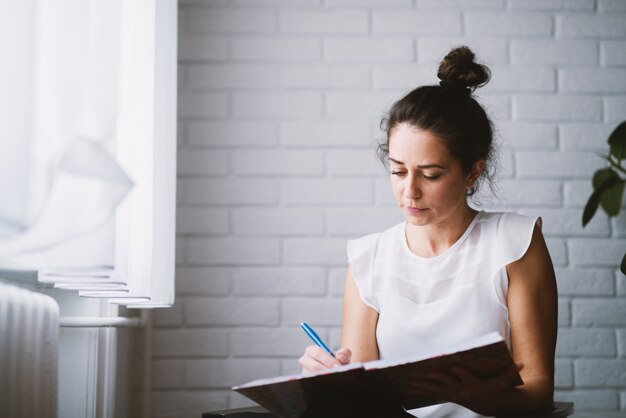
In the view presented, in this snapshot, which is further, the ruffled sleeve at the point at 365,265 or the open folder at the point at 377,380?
the ruffled sleeve at the point at 365,265

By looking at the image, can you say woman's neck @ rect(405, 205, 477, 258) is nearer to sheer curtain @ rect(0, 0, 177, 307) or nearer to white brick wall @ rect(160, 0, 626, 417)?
white brick wall @ rect(160, 0, 626, 417)

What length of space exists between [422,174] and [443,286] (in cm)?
26

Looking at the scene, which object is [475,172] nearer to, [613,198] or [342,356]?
[613,198]

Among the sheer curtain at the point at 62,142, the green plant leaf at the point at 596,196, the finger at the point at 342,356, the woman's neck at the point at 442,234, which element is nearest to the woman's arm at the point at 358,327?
the woman's neck at the point at 442,234

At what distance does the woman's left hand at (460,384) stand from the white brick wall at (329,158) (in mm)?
922

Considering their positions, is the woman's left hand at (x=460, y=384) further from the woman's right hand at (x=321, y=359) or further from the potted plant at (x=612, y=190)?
the potted plant at (x=612, y=190)

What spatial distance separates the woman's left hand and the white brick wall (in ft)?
3.03

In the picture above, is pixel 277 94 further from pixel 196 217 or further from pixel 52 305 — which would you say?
pixel 52 305

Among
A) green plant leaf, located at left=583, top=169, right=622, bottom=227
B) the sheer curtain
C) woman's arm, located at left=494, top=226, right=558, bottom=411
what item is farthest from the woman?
the sheer curtain

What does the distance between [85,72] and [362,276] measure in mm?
917

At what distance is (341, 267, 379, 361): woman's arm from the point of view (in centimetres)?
151

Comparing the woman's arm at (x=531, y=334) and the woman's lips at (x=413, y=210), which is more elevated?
the woman's lips at (x=413, y=210)

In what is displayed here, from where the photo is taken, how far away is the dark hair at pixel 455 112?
55.1 inches

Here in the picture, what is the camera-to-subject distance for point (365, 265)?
1572 mm
